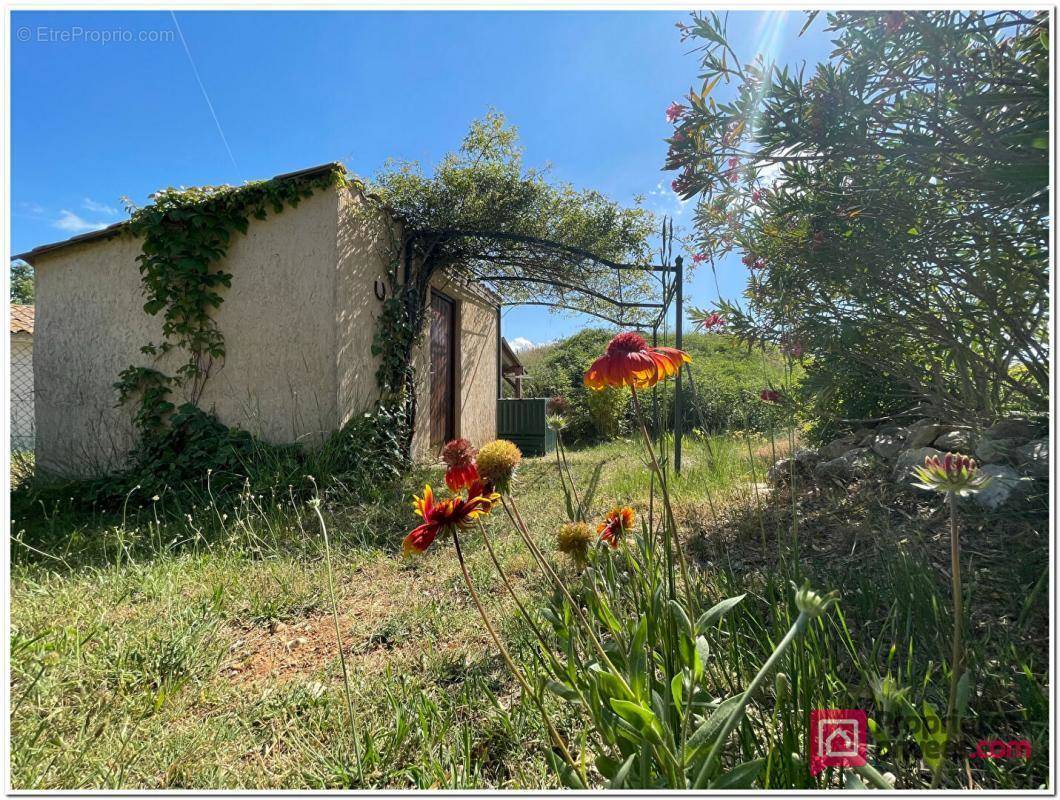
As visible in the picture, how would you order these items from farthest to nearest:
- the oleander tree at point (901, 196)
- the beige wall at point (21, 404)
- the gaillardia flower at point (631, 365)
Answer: the beige wall at point (21, 404) → the oleander tree at point (901, 196) → the gaillardia flower at point (631, 365)

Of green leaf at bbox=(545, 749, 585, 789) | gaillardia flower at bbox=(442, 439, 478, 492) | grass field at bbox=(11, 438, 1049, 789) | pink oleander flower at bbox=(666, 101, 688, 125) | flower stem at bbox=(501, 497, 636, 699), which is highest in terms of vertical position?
pink oleander flower at bbox=(666, 101, 688, 125)

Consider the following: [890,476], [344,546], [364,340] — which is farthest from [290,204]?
[890,476]

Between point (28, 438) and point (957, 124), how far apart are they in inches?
332

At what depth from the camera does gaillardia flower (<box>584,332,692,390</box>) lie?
856 mm

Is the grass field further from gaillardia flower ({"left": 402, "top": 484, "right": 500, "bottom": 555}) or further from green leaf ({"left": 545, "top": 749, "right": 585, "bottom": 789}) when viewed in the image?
gaillardia flower ({"left": 402, "top": 484, "right": 500, "bottom": 555})

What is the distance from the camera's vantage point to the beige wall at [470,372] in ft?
15.4

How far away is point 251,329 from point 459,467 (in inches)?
139

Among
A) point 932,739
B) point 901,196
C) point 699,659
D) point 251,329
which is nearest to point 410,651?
point 699,659

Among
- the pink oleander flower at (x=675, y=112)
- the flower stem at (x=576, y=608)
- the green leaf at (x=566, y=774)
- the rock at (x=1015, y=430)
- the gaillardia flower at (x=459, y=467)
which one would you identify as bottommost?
the green leaf at (x=566, y=774)

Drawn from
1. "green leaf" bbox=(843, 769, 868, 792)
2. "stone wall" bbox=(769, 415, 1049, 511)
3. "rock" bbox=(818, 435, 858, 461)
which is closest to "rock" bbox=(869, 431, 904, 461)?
"stone wall" bbox=(769, 415, 1049, 511)

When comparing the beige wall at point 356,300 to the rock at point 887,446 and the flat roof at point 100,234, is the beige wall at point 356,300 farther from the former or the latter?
the rock at point 887,446

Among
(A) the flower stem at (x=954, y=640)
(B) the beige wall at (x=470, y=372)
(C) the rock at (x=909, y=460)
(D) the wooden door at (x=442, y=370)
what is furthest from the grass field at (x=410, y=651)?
(D) the wooden door at (x=442, y=370)

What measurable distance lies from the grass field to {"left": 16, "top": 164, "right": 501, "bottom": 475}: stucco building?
1456 millimetres

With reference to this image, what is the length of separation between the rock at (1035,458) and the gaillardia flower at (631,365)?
6.12ft
